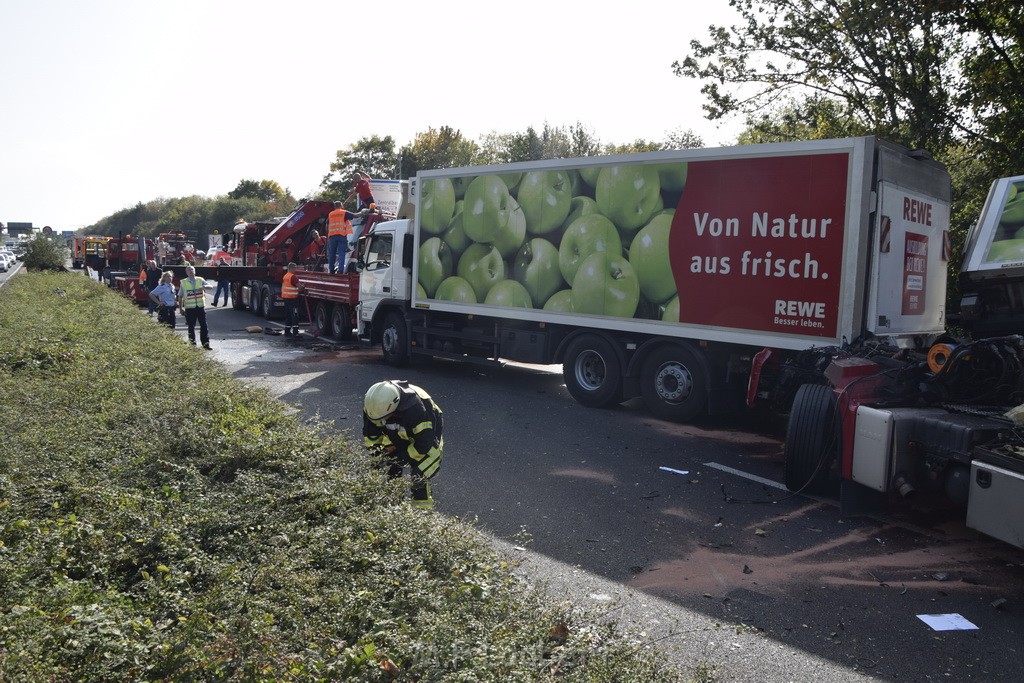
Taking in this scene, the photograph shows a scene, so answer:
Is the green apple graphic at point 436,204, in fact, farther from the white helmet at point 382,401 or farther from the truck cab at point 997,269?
the white helmet at point 382,401

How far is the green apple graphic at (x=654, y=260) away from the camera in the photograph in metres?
10.4

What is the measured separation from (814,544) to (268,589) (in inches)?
165

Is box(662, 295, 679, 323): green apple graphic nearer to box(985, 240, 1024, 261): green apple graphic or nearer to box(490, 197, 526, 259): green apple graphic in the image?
box(490, 197, 526, 259): green apple graphic

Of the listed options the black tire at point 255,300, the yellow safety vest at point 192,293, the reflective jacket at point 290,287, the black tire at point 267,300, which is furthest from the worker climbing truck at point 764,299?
the black tire at point 255,300

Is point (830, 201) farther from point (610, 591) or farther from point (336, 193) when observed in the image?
point (336, 193)

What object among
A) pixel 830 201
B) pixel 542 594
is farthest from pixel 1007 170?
pixel 542 594

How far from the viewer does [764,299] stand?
9.47 meters

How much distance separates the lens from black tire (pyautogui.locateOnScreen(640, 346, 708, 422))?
33.6ft

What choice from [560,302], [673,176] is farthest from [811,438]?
[560,302]

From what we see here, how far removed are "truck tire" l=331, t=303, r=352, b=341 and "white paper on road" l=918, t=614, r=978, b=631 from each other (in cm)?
1515

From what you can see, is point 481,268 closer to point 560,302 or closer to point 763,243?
point 560,302

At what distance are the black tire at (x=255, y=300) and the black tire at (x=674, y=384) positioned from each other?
658 inches

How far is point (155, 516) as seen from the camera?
4.50m

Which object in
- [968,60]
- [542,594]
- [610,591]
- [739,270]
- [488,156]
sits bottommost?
[610,591]
